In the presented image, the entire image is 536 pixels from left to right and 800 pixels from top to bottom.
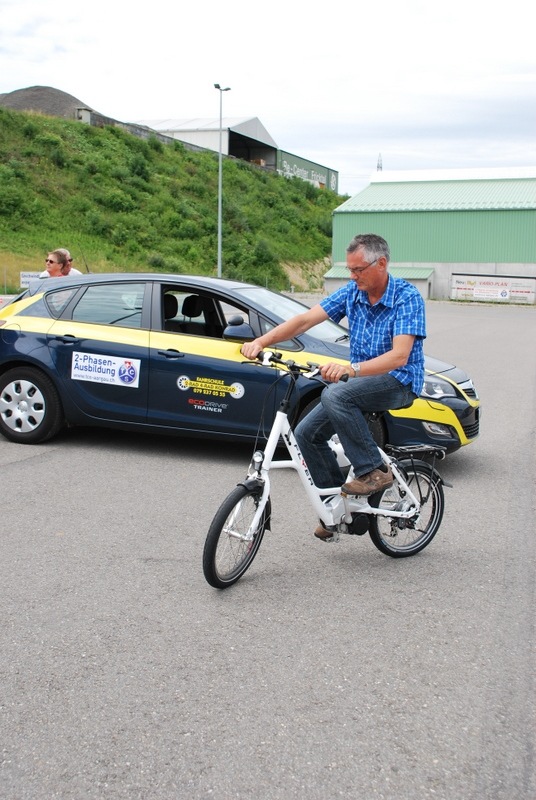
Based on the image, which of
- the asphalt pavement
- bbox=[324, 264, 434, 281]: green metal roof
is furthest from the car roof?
bbox=[324, 264, 434, 281]: green metal roof

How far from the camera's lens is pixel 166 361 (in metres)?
7.30

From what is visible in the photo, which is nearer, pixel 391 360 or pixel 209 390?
pixel 391 360

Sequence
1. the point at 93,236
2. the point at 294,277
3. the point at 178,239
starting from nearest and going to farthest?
1. the point at 93,236
2. the point at 178,239
3. the point at 294,277

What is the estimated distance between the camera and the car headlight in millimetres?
7006

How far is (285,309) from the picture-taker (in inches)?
307

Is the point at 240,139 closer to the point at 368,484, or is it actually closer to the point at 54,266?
the point at 54,266

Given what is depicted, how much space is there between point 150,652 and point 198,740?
736mm

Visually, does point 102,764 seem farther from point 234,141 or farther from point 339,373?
point 234,141

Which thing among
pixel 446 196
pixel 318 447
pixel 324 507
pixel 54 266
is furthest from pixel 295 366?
pixel 446 196

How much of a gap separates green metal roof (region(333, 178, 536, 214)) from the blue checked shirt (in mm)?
58587

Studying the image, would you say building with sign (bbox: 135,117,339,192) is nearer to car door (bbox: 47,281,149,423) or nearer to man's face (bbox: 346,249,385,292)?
car door (bbox: 47,281,149,423)

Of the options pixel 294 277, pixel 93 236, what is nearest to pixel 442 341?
pixel 93 236

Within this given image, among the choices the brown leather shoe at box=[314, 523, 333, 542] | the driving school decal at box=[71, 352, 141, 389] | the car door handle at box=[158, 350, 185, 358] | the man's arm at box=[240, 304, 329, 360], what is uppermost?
the man's arm at box=[240, 304, 329, 360]

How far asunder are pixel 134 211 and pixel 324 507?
55354 mm
